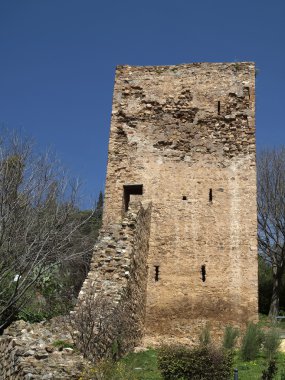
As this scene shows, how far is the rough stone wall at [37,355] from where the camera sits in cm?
736

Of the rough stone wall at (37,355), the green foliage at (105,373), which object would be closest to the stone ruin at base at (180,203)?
the rough stone wall at (37,355)

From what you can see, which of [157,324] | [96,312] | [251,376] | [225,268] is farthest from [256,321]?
[96,312]

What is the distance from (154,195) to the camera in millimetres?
13930

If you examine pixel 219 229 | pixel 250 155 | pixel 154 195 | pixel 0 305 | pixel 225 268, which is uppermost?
pixel 250 155

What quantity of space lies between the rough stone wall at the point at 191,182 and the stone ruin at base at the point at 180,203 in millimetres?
27

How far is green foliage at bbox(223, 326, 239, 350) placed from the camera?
11.3 meters

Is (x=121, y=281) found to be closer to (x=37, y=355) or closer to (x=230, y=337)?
(x=230, y=337)

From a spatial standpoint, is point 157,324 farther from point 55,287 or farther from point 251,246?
point 55,287

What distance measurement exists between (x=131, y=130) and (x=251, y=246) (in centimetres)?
487

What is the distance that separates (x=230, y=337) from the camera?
11398 millimetres

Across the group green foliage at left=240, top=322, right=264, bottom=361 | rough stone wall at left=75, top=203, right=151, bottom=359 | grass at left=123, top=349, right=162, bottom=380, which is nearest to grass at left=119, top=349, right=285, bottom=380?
grass at left=123, top=349, right=162, bottom=380

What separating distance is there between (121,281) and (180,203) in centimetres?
355

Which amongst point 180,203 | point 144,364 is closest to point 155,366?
point 144,364

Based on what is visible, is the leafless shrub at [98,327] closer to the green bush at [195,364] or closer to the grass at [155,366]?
the grass at [155,366]
